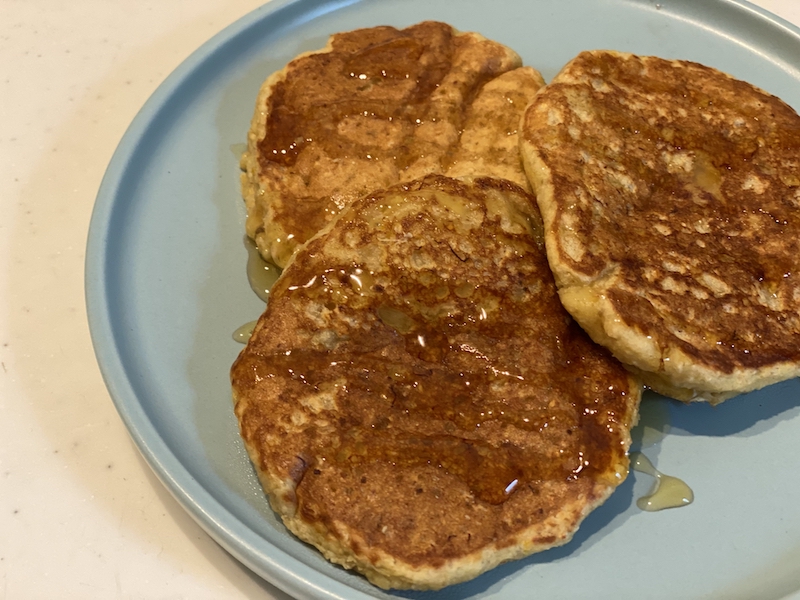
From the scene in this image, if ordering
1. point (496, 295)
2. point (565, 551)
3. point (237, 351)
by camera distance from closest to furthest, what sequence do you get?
point (565, 551), point (496, 295), point (237, 351)

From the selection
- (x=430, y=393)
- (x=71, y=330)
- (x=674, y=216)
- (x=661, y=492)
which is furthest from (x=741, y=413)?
(x=71, y=330)

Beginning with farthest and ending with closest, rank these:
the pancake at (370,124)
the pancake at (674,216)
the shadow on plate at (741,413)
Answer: the pancake at (370,124) → the shadow on plate at (741,413) → the pancake at (674,216)

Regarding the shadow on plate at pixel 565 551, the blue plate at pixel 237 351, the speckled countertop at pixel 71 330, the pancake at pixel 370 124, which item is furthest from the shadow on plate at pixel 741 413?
the speckled countertop at pixel 71 330

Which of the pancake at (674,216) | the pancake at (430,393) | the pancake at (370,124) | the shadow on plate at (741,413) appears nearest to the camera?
the pancake at (430,393)

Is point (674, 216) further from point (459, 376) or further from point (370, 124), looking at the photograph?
point (370, 124)

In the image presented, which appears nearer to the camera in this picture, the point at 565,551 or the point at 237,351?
the point at 565,551

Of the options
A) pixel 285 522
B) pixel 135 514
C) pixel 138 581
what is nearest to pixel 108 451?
pixel 135 514

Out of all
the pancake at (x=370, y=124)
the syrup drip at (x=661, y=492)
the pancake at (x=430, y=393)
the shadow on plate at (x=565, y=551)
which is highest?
the pancake at (x=370, y=124)

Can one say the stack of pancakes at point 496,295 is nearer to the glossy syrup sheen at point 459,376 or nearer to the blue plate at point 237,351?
the glossy syrup sheen at point 459,376
